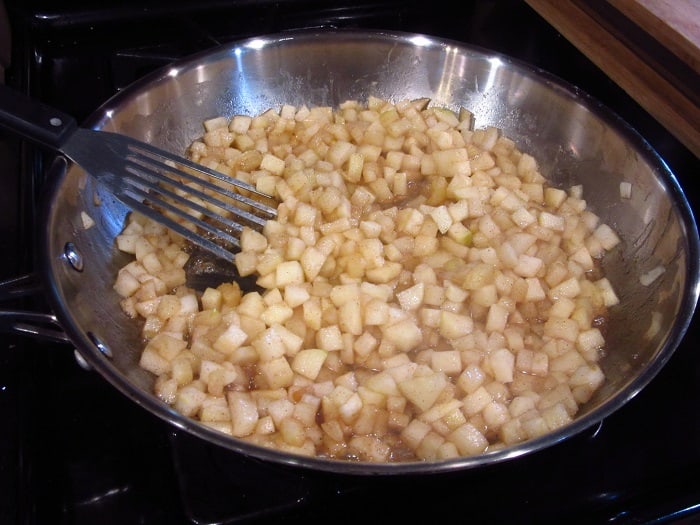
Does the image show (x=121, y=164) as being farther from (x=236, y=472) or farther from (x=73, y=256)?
(x=236, y=472)

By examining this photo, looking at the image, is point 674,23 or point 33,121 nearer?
point 33,121

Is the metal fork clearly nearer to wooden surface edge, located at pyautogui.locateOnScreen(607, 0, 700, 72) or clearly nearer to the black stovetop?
the black stovetop

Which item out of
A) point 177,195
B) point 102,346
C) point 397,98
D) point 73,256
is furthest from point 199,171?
point 397,98

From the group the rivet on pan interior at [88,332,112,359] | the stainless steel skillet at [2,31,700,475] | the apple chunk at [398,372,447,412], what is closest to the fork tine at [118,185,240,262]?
the stainless steel skillet at [2,31,700,475]

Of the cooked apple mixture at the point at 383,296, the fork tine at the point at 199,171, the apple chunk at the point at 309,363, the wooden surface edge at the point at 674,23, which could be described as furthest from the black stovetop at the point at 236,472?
the wooden surface edge at the point at 674,23

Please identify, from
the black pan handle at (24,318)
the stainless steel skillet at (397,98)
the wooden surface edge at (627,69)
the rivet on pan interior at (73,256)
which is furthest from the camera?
the wooden surface edge at (627,69)

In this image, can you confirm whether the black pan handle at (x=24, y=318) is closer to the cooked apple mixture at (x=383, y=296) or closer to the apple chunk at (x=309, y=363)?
the cooked apple mixture at (x=383, y=296)
